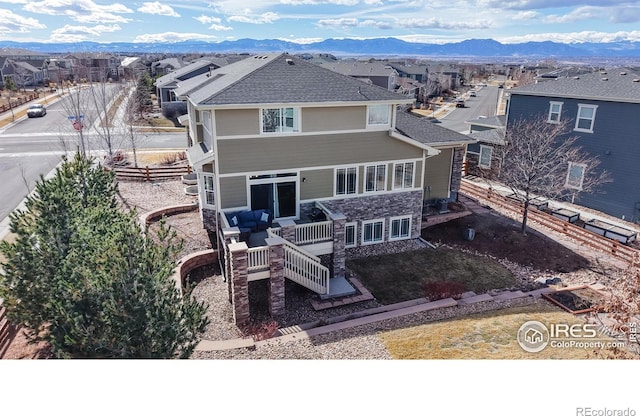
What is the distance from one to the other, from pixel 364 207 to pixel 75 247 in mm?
9241

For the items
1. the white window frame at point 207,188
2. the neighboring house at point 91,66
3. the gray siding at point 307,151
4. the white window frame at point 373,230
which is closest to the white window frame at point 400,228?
the white window frame at point 373,230

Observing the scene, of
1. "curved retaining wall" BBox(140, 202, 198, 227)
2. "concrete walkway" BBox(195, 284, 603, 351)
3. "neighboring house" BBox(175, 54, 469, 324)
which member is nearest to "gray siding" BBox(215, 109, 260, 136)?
"neighboring house" BBox(175, 54, 469, 324)

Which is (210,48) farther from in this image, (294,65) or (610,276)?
(610,276)

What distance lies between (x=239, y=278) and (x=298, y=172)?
4.26 m

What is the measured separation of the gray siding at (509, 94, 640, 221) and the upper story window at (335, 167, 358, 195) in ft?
40.4

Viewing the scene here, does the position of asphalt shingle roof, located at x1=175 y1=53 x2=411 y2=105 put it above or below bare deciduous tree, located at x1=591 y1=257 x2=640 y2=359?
above

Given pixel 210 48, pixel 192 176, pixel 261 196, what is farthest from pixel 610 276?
pixel 192 176

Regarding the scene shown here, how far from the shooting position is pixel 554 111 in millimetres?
20469

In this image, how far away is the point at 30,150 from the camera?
26547 millimetres

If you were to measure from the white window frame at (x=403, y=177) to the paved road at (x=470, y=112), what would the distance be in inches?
952

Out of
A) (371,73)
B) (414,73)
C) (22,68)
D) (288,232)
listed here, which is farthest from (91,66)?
(414,73)

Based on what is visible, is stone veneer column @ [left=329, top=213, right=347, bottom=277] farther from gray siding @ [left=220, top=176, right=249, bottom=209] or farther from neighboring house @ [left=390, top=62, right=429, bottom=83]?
neighboring house @ [left=390, top=62, right=429, bottom=83]

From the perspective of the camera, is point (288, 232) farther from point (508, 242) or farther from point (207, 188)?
point (508, 242)

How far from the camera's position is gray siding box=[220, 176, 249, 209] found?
12.4 metres
